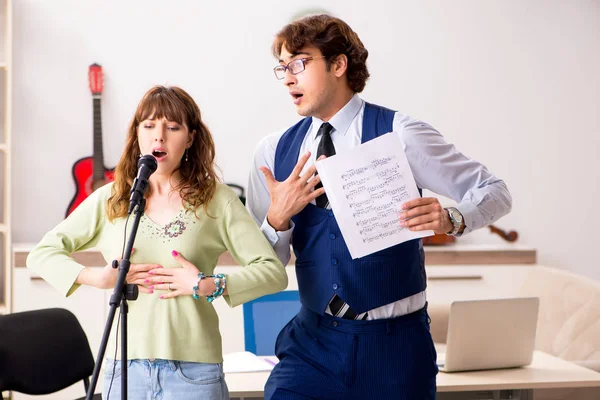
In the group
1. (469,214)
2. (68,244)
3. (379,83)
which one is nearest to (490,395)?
(469,214)

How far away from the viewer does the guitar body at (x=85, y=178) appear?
4.57 metres

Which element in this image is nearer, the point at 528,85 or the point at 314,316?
the point at 314,316

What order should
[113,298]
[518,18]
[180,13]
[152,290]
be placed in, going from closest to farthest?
[113,298]
[152,290]
[180,13]
[518,18]

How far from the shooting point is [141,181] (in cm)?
165

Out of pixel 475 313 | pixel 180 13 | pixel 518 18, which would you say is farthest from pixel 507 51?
pixel 475 313

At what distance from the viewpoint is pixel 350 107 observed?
214 cm

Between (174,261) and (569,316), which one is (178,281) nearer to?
(174,261)

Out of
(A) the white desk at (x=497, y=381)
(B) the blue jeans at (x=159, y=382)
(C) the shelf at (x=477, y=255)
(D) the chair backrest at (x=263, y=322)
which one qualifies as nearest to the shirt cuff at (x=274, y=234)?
(B) the blue jeans at (x=159, y=382)

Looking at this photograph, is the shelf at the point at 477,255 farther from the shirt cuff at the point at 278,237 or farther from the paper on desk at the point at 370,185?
the paper on desk at the point at 370,185

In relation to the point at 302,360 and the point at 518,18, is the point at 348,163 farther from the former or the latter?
the point at 518,18

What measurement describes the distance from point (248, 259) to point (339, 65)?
23.2 inches

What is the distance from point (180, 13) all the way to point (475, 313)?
2869 mm

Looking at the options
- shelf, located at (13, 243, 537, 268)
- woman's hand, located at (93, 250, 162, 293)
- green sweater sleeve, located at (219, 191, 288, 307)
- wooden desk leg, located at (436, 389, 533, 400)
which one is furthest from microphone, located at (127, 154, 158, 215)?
shelf, located at (13, 243, 537, 268)

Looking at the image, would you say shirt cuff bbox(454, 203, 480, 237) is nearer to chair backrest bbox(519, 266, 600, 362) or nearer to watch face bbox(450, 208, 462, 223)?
watch face bbox(450, 208, 462, 223)
